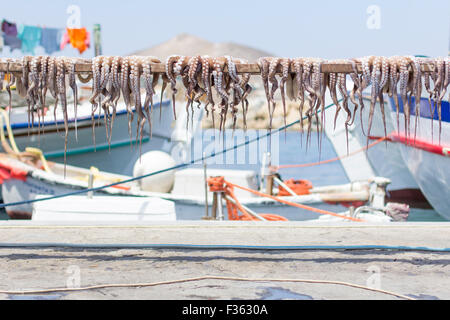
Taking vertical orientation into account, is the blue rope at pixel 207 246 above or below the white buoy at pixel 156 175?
above

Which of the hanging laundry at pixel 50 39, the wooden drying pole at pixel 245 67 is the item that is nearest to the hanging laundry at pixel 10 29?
the hanging laundry at pixel 50 39

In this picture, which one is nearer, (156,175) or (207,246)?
(207,246)

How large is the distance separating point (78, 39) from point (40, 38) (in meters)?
1.57

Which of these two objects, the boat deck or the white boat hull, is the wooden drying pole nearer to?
the boat deck

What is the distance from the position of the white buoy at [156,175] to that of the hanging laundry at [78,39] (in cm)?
1223

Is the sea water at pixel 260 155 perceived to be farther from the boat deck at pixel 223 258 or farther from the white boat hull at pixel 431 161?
the white boat hull at pixel 431 161

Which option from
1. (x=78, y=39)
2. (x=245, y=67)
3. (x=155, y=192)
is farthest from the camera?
(x=78, y=39)

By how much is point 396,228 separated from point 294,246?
4.63ft

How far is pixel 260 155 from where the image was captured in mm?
17516

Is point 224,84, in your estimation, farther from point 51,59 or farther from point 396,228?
point 396,228

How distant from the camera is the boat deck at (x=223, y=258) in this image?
142 inches
